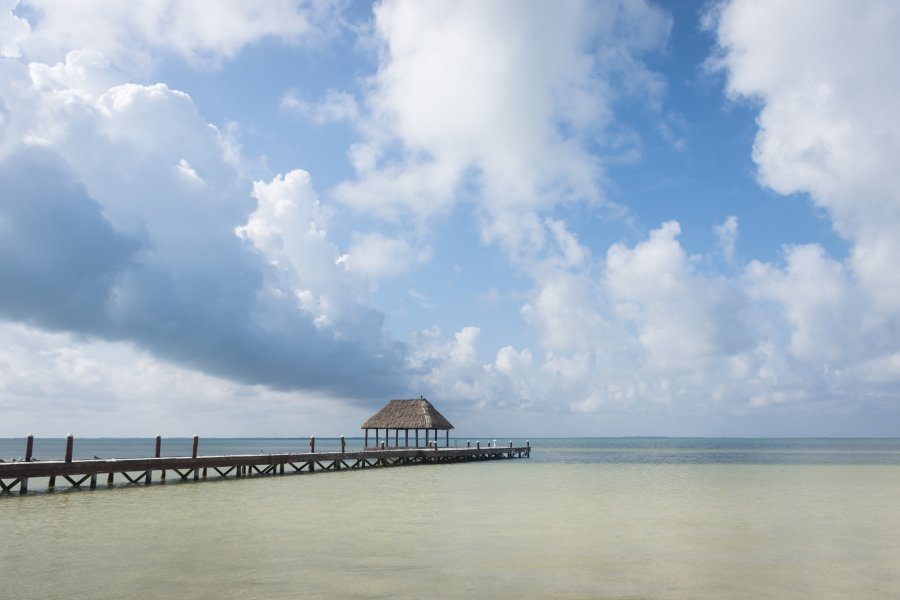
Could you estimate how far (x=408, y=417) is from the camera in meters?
55.5

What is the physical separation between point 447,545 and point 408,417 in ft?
133

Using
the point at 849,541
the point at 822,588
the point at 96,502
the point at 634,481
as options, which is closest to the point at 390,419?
the point at 634,481

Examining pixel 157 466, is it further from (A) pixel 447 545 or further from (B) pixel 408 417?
(B) pixel 408 417

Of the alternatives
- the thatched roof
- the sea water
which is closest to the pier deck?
the sea water

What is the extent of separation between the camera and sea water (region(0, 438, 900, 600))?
11.4 meters

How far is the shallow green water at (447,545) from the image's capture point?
1145 cm

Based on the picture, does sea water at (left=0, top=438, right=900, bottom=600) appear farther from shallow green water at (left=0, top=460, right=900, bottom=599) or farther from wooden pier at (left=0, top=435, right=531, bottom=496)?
wooden pier at (left=0, top=435, right=531, bottom=496)

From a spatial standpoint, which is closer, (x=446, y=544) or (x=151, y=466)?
(x=446, y=544)

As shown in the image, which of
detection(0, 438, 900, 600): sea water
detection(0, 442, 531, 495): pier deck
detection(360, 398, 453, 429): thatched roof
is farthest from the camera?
detection(360, 398, 453, 429): thatched roof

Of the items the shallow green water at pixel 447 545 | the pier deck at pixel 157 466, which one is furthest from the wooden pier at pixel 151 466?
the shallow green water at pixel 447 545

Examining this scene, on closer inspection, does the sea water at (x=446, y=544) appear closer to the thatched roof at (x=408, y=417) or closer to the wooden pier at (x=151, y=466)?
the wooden pier at (x=151, y=466)

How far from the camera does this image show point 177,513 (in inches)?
813

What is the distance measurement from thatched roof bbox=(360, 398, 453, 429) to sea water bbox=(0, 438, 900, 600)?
2583 cm

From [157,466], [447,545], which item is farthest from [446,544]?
[157,466]
